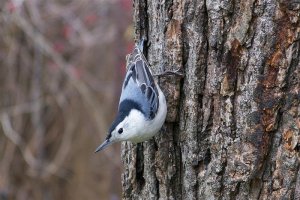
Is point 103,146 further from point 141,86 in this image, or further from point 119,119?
point 141,86

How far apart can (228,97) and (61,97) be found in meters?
3.45

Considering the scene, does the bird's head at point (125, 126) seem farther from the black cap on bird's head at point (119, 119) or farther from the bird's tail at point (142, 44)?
the bird's tail at point (142, 44)

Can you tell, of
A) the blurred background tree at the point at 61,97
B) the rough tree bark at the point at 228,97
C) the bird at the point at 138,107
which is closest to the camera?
the rough tree bark at the point at 228,97

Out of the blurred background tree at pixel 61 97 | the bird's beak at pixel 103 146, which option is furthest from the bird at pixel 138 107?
the blurred background tree at pixel 61 97

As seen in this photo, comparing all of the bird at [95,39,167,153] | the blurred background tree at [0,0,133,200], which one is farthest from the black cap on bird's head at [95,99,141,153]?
the blurred background tree at [0,0,133,200]

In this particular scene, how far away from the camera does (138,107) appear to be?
96.0 inches

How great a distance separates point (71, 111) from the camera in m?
5.37

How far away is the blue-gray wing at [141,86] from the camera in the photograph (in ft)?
7.73

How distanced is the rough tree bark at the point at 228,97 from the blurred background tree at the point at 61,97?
251 cm

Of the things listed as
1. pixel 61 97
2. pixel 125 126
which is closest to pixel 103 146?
pixel 125 126

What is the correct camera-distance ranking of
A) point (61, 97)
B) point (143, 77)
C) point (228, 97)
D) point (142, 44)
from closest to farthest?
point (228, 97) → point (142, 44) → point (143, 77) → point (61, 97)

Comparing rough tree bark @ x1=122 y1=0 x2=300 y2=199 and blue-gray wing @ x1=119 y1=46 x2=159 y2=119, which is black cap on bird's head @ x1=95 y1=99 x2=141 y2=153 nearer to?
blue-gray wing @ x1=119 y1=46 x2=159 y2=119

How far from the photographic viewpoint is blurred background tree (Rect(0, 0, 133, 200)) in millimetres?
4820

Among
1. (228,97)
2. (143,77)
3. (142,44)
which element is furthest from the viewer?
(143,77)
